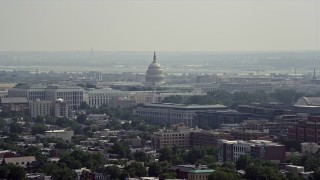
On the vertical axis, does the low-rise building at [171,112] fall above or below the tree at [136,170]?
below

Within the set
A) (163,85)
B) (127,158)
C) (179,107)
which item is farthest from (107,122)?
(163,85)

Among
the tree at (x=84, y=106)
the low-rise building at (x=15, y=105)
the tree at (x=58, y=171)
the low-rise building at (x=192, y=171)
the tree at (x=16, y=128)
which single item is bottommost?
the tree at (x=84, y=106)

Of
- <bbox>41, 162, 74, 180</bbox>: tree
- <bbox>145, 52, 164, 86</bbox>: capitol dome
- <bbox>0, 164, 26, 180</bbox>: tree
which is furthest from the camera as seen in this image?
<bbox>145, 52, 164, 86</bbox>: capitol dome

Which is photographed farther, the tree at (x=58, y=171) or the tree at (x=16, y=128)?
the tree at (x=16, y=128)

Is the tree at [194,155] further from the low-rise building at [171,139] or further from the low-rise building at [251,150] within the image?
the low-rise building at [171,139]

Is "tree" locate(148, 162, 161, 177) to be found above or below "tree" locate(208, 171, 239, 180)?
below

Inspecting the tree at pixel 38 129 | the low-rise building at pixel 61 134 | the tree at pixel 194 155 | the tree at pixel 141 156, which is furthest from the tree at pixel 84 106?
the tree at pixel 194 155

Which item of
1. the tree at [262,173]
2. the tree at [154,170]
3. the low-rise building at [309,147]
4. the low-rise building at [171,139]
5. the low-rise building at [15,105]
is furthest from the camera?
the low-rise building at [15,105]

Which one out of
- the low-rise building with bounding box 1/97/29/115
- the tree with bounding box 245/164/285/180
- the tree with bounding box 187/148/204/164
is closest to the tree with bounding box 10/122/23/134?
the low-rise building with bounding box 1/97/29/115

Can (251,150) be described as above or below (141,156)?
above

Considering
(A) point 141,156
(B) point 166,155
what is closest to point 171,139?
(A) point 141,156

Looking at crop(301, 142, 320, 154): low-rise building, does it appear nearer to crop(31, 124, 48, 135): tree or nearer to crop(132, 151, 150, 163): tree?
crop(132, 151, 150, 163): tree

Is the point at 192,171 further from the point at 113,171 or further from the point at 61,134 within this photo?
the point at 61,134
